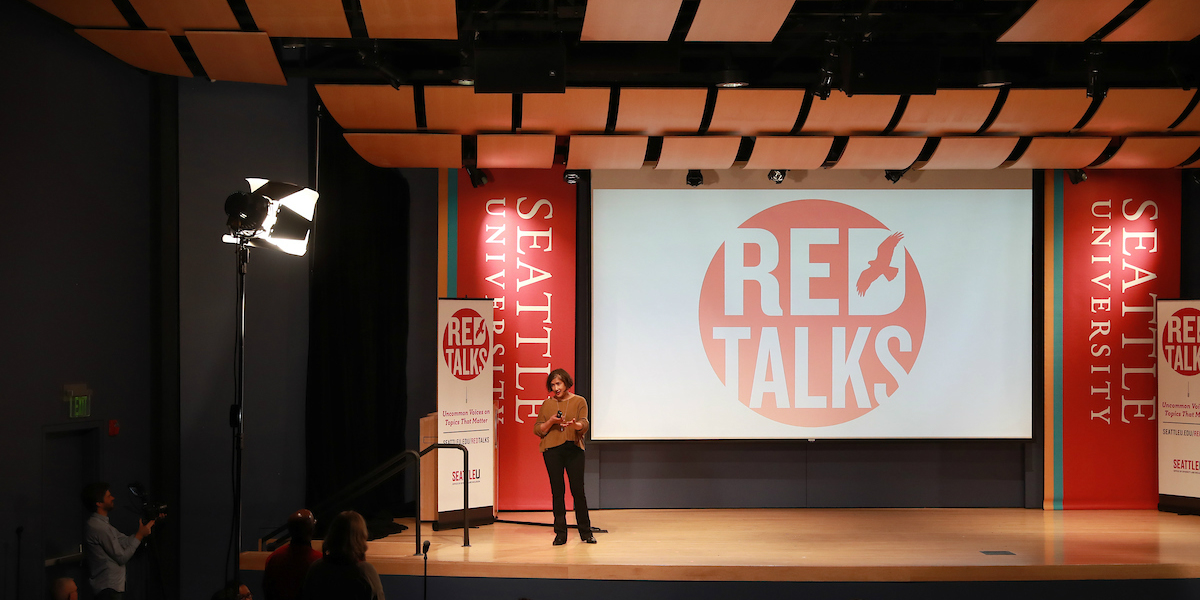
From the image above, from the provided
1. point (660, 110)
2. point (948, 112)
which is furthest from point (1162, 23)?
point (660, 110)

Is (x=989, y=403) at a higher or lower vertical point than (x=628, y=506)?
higher

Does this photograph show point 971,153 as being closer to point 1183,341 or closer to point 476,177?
point 1183,341

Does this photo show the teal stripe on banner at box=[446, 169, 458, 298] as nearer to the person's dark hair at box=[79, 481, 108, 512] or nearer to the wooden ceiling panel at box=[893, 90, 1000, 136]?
the person's dark hair at box=[79, 481, 108, 512]

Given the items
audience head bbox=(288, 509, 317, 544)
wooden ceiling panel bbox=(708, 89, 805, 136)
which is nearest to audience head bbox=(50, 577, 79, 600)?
audience head bbox=(288, 509, 317, 544)

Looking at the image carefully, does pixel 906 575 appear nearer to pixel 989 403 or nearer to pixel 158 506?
pixel 989 403

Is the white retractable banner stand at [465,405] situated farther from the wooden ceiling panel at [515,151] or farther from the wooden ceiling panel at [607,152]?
the wooden ceiling panel at [607,152]

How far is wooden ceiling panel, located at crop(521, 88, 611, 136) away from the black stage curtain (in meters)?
1.57

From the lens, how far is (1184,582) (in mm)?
5266

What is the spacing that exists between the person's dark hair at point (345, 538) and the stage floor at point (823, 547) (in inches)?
92.5

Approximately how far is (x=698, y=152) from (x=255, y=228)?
3537 mm

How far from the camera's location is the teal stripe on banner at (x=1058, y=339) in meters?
7.11

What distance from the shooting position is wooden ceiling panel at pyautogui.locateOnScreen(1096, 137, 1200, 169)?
Answer: 629 centimetres

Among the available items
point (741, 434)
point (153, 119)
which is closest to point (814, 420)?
point (741, 434)

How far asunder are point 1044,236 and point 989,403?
166 cm
